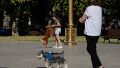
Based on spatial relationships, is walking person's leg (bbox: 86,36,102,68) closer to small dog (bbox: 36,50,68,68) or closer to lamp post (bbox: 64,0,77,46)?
small dog (bbox: 36,50,68,68)

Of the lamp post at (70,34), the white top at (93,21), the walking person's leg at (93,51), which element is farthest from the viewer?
the lamp post at (70,34)

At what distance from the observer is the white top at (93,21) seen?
13008mm

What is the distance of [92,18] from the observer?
13.1 m

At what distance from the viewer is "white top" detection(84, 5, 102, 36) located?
13.0 m

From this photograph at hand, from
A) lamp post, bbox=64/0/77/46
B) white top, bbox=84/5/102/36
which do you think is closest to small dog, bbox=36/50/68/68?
white top, bbox=84/5/102/36

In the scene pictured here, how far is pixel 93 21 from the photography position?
42.9ft

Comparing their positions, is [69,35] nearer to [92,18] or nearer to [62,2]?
[92,18]

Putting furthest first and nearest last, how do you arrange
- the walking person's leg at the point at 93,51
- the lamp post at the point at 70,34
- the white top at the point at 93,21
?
the lamp post at the point at 70,34 → the white top at the point at 93,21 → the walking person's leg at the point at 93,51

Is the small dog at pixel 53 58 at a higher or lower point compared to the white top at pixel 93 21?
lower

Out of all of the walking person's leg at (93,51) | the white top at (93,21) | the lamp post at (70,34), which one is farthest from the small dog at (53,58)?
the lamp post at (70,34)

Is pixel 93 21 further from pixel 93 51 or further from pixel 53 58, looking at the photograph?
pixel 53 58

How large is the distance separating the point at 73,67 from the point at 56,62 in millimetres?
1433

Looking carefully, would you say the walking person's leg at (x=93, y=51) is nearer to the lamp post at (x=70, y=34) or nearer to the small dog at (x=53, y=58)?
the small dog at (x=53, y=58)

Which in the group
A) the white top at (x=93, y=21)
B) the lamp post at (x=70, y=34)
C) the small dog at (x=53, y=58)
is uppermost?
the white top at (x=93, y=21)
